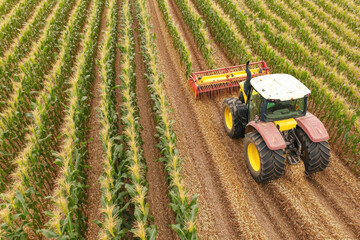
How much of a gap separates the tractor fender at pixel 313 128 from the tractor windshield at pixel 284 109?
19 cm

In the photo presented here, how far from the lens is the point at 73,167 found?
607 cm

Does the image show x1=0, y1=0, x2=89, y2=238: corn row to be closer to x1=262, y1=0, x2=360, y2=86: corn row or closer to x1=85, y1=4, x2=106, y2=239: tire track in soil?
x1=85, y1=4, x2=106, y2=239: tire track in soil

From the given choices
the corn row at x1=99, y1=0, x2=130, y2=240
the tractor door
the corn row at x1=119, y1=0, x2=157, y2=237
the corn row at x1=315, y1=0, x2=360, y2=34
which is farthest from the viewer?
the corn row at x1=315, y1=0, x2=360, y2=34

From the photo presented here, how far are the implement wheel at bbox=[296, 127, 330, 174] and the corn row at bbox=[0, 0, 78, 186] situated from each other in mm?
7360

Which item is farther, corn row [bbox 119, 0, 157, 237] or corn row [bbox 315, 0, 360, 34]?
corn row [bbox 315, 0, 360, 34]

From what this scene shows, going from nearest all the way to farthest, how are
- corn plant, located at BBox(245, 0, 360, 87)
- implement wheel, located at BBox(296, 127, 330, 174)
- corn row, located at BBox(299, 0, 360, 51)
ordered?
1. implement wheel, located at BBox(296, 127, 330, 174)
2. corn plant, located at BBox(245, 0, 360, 87)
3. corn row, located at BBox(299, 0, 360, 51)

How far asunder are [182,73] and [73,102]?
5765mm

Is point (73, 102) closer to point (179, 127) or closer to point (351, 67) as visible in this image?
point (179, 127)

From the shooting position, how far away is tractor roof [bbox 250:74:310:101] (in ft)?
19.9

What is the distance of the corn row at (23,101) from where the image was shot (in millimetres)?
7383

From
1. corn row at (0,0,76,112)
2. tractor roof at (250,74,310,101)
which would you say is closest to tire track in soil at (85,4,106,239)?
corn row at (0,0,76,112)

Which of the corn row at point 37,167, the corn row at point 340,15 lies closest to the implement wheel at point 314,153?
the corn row at point 37,167

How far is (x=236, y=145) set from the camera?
26.5 feet

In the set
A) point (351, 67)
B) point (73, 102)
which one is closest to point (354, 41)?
point (351, 67)
